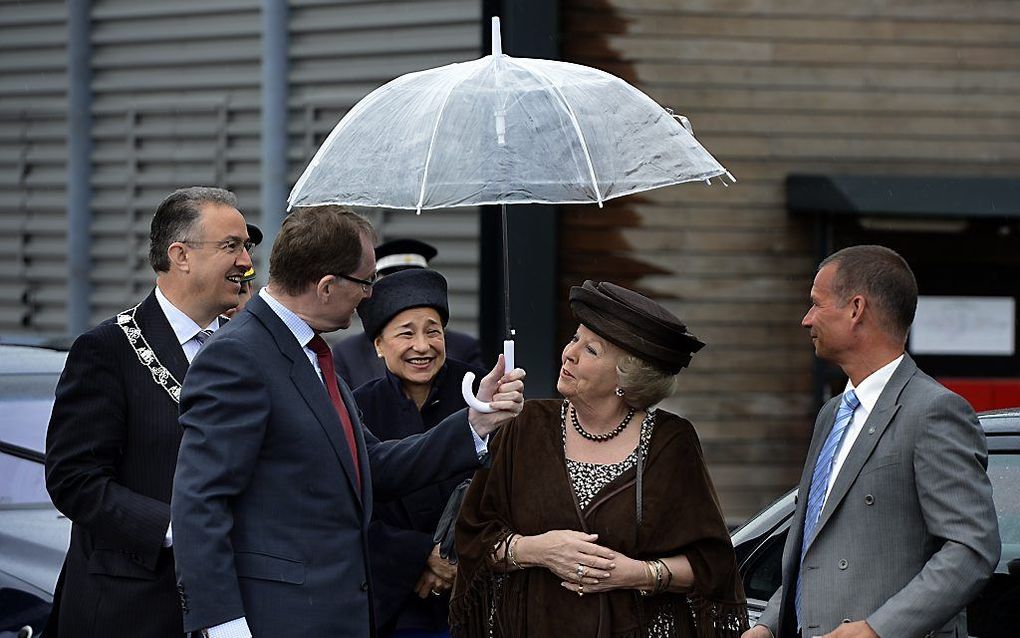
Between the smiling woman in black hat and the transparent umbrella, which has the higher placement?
the transparent umbrella

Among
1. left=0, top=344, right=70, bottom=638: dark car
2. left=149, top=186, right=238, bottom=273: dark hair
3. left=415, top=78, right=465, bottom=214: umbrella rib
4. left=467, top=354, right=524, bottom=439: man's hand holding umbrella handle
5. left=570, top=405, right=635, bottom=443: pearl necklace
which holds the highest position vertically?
left=415, top=78, right=465, bottom=214: umbrella rib

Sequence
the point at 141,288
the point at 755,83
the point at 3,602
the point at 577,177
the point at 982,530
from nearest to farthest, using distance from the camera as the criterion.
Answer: the point at 982,530 → the point at 577,177 → the point at 3,602 → the point at 755,83 → the point at 141,288

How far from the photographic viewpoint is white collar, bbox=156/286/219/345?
3959 millimetres

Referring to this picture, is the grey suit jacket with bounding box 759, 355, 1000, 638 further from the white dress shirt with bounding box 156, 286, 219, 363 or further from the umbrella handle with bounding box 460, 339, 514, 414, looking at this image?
the white dress shirt with bounding box 156, 286, 219, 363

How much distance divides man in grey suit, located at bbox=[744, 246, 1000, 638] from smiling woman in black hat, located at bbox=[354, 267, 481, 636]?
4.02ft

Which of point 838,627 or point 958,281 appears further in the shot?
point 958,281

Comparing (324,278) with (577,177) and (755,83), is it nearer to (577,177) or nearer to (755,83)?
(577,177)

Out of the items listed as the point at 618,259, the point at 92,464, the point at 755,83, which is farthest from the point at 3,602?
the point at 755,83

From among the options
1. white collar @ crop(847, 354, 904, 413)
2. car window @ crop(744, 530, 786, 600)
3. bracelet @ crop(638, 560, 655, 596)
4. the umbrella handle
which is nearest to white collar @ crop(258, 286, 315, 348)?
the umbrella handle

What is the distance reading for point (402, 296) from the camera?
15.6 feet

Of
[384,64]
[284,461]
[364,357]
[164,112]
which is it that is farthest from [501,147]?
[164,112]

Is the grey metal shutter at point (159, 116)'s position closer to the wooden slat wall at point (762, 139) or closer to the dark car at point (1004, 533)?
the wooden slat wall at point (762, 139)

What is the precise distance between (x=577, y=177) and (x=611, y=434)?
0.69 m

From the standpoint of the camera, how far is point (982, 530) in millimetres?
3219
